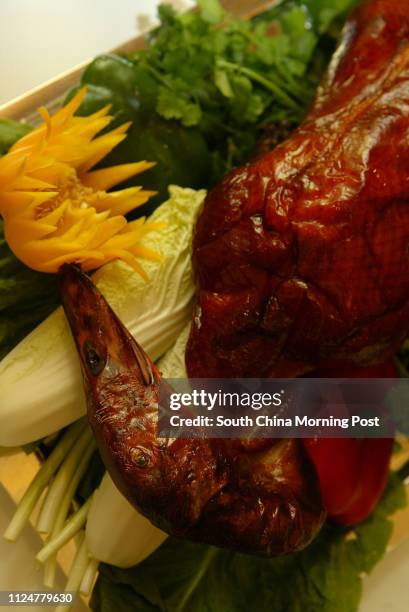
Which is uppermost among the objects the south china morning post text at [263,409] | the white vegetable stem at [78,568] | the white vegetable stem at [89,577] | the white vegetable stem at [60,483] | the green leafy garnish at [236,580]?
the south china morning post text at [263,409]

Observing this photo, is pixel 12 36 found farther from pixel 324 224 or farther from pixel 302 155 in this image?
pixel 324 224

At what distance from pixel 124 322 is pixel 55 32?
101 centimetres

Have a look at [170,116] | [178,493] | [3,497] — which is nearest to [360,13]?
[170,116]

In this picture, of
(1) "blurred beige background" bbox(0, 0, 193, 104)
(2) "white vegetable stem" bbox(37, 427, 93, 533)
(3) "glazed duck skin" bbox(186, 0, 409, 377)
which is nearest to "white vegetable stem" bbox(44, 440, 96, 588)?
(2) "white vegetable stem" bbox(37, 427, 93, 533)

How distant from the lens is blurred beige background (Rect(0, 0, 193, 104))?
1609 mm

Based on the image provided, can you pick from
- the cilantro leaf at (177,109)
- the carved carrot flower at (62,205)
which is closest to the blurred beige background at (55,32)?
the cilantro leaf at (177,109)

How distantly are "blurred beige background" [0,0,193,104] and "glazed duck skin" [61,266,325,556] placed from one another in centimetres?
83

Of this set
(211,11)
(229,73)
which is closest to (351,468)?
(229,73)

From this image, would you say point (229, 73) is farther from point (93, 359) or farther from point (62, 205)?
point (93, 359)

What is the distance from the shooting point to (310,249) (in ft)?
3.49

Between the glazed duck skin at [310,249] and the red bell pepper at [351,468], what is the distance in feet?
0.58

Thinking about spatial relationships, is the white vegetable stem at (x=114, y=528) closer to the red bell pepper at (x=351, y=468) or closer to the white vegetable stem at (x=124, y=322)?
the white vegetable stem at (x=124, y=322)

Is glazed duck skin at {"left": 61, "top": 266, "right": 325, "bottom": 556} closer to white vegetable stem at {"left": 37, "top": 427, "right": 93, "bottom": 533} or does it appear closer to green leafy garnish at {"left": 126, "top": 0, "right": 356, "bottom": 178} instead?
white vegetable stem at {"left": 37, "top": 427, "right": 93, "bottom": 533}

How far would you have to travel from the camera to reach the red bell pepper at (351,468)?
1.25m
